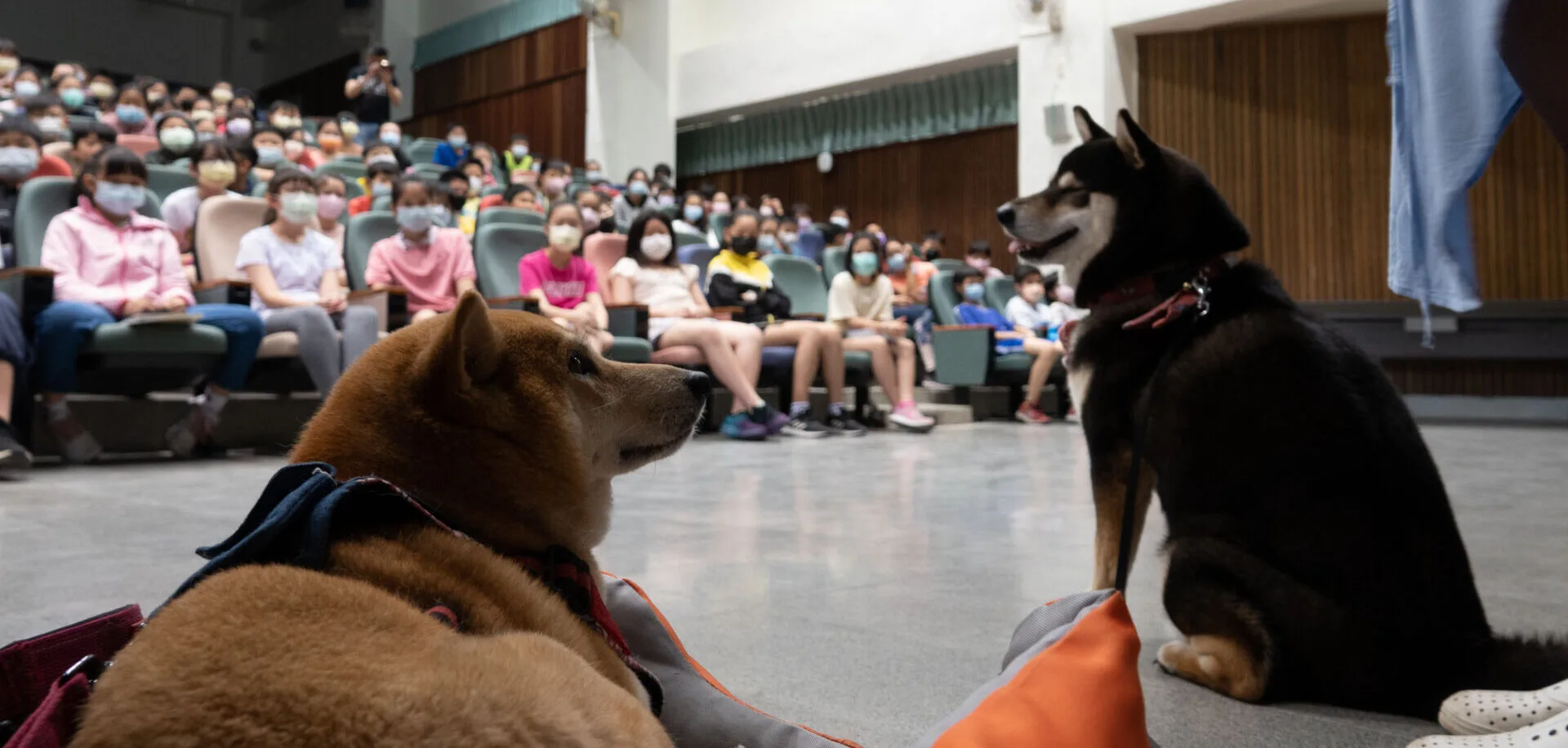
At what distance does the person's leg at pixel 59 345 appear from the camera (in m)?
4.25

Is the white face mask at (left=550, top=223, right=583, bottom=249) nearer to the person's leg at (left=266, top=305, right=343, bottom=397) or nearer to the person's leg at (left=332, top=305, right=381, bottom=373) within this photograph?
the person's leg at (left=332, top=305, right=381, bottom=373)

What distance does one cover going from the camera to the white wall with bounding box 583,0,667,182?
50.9ft

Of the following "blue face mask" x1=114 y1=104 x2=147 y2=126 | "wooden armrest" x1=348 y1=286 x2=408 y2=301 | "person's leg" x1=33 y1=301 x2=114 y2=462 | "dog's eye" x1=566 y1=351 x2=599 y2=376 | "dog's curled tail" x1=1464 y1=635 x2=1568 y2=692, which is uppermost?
"blue face mask" x1=114 y1=104 x2=147 y2=126

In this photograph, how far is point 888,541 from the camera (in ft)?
9.34

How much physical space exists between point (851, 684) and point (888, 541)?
126cm

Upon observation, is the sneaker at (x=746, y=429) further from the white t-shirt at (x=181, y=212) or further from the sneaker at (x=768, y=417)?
the white t-shirt at (x=181, y=212)

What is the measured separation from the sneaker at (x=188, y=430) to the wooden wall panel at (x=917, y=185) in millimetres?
10540

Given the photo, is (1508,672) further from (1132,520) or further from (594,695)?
(594,695)

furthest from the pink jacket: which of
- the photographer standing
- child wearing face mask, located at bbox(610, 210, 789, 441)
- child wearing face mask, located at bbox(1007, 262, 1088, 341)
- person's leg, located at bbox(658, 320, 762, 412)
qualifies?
the photographer standing

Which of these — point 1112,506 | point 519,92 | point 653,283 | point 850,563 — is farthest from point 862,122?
point 1112,506

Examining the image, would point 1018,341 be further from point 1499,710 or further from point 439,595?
point 439,595

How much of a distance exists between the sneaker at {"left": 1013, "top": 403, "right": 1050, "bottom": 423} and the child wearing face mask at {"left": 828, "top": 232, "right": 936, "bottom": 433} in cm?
130

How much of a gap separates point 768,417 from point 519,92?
12.8 metres

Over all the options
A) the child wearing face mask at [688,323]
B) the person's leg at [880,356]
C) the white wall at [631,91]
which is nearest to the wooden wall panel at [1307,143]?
the person's leg at [880,356]
